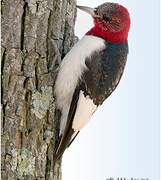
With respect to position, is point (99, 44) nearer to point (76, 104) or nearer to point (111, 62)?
point (111, 62)

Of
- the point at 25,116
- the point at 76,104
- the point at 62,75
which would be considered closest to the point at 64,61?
the point at 62,75

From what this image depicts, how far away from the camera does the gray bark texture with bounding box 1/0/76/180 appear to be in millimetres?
2637

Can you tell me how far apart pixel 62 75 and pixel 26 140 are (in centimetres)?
56

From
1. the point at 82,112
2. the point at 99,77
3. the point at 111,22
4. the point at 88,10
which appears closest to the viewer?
the point at 82,112

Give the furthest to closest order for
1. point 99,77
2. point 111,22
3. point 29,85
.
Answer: point 111,22, point 99,77, point 29,85

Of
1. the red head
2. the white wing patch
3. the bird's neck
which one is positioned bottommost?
the white wing patch

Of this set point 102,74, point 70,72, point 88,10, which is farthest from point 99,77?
point 88,10

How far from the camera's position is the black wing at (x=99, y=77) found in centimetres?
303

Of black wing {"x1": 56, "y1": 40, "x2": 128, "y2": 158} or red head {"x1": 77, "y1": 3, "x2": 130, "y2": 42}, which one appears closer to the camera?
black wing {"x1": 56, "y1": 40, "x2": 128, "y2": 158}

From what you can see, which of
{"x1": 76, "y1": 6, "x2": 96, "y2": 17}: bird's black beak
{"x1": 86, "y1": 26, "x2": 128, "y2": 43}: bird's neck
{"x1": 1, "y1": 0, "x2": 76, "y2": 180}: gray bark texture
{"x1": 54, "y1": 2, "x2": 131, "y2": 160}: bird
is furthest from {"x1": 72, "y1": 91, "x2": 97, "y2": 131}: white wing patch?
{"x1": 76, "y1": 6, "x2": 96, "y2": 17}: bird's black beak

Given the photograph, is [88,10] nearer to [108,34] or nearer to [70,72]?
[108,34]

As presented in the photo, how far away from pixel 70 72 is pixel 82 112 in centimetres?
31

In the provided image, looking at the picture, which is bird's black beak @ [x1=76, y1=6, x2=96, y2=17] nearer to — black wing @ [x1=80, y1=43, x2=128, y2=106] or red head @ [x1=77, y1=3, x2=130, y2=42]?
red head @ [x1=77, y1=3, x2=130, y2=42]

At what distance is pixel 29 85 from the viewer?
2758 millimetres
